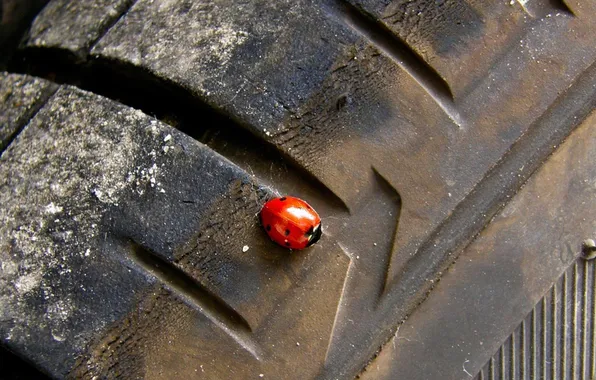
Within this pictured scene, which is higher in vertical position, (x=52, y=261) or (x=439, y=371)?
(x=439, y=371)

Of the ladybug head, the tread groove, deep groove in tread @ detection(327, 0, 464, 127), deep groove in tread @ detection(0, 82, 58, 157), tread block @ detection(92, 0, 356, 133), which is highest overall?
deep groove in tread @ detection(327, 0, 464, 127)

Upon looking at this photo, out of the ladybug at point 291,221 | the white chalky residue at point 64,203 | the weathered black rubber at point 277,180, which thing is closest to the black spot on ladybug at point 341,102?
the weathered black rubber at point 277,180

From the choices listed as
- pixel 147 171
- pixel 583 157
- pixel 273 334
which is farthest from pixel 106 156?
pixel 583 157

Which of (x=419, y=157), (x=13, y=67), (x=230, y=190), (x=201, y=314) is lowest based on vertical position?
(x=13, y=67)

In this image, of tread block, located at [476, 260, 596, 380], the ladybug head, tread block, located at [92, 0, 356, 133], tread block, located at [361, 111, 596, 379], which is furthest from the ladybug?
tread block, located at [476, 260, 596, 380]

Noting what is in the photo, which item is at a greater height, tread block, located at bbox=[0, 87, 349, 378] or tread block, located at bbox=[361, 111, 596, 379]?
tread block, located at bbox=[361, 111, 596, 379]

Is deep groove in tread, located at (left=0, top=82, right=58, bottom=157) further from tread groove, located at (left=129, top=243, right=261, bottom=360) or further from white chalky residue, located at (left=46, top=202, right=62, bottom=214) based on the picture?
tread groove, located at (left=129, top=243, right=261, bottom=360)

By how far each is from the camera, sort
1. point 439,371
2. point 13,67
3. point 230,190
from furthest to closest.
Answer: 1. point 13,67
2. point 439,371
3. point 230,190

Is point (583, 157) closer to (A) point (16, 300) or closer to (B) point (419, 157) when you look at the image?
(B) point (419, 157)

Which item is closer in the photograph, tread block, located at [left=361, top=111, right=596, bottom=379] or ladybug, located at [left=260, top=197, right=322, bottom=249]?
ladybug, located at [left=260, top=197, right=322, bottom=249]
